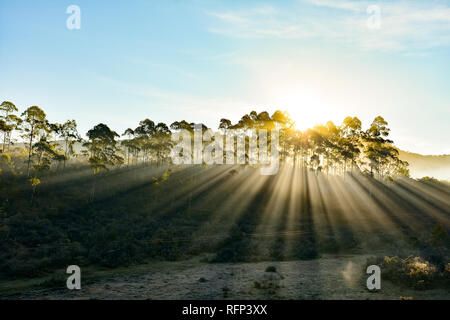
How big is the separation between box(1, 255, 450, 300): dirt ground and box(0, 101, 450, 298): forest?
3040 millimetres

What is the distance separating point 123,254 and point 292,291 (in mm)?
16329

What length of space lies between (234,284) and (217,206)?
2981 centimetres

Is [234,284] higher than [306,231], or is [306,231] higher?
[234,284]

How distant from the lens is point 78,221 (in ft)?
113

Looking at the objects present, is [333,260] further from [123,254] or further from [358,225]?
[123,254]

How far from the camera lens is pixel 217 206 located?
4703cm

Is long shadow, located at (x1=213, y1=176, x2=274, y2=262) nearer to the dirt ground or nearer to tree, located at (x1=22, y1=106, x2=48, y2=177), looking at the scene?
the dirt ground

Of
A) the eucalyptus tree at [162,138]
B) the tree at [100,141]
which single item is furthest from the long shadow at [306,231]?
the tree at [100,141]

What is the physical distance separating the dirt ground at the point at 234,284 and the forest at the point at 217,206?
3.04m

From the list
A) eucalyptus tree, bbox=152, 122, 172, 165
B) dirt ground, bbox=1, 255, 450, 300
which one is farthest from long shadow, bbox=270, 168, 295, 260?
eucalyptus tree, bbox=152, 122, 172, 165

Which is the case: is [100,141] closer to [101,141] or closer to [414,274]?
[101,141]

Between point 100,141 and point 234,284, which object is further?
point 100,141

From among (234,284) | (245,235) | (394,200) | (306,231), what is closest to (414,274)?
(234,284)
